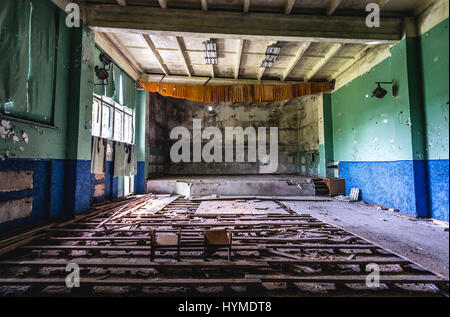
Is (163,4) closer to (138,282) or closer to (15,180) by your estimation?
(15,180)

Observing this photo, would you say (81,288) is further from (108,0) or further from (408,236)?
(108,0)

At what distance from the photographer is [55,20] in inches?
182

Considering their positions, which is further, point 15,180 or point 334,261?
point 15,180

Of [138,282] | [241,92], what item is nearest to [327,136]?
[241,92]

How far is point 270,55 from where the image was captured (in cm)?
719

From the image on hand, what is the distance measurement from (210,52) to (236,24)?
75.0 inches

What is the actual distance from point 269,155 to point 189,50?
8.14 metres

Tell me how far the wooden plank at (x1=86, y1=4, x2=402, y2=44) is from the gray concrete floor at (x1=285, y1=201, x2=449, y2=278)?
4564 millimetres

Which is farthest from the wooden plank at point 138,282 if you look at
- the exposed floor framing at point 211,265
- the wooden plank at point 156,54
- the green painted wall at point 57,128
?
the wooden plank at point 156,54

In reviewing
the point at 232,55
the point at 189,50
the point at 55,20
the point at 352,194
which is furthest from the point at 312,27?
the point at 55,20

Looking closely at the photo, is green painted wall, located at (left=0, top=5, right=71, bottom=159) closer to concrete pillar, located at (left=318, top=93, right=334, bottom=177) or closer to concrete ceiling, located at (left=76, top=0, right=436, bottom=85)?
concrete ceiling, located at (left=76, top=0, right=436, bottom=85)

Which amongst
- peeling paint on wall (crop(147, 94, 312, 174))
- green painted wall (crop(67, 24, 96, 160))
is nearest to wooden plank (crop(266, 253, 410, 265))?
green painted wall (crop(67, 24, 96, 160))

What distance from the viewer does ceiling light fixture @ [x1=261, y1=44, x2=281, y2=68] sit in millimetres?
6698

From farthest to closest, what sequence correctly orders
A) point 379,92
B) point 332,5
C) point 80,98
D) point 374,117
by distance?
point 374,117, point 379,92, point 80,98, point 332,5
